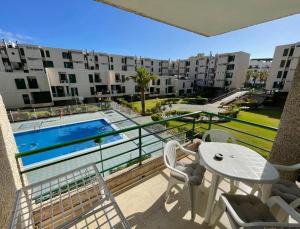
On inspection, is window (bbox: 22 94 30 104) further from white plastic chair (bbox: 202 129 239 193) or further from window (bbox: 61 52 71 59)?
white plastic chair (bbox: 202 129 239 193)

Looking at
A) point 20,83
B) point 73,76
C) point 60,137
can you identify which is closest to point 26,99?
point 20,83

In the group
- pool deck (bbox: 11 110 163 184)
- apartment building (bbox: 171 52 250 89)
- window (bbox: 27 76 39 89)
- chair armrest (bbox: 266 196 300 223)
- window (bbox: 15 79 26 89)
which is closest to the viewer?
chair armrest (bbox: 266 196 300 223)

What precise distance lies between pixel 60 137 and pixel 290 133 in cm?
1375

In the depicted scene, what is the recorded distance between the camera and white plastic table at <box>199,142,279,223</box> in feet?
5.05

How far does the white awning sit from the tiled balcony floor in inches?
103

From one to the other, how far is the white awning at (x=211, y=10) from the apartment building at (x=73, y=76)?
65.2 ft

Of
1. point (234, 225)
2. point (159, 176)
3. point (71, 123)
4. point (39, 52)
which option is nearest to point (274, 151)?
point (234, 225)

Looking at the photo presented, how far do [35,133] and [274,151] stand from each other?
593 inches

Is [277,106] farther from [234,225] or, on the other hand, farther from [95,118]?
[234,225]

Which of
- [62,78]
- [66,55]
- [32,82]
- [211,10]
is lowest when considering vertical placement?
[32,82]

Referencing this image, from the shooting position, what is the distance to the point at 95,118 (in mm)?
14914

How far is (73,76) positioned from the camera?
20.9m

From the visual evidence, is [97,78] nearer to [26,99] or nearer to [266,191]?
[26,99]

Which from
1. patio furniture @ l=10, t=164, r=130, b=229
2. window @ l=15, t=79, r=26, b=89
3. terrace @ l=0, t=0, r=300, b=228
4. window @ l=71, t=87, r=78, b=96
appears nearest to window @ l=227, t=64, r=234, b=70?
window @ l=71, t=87, r=78, b=96
